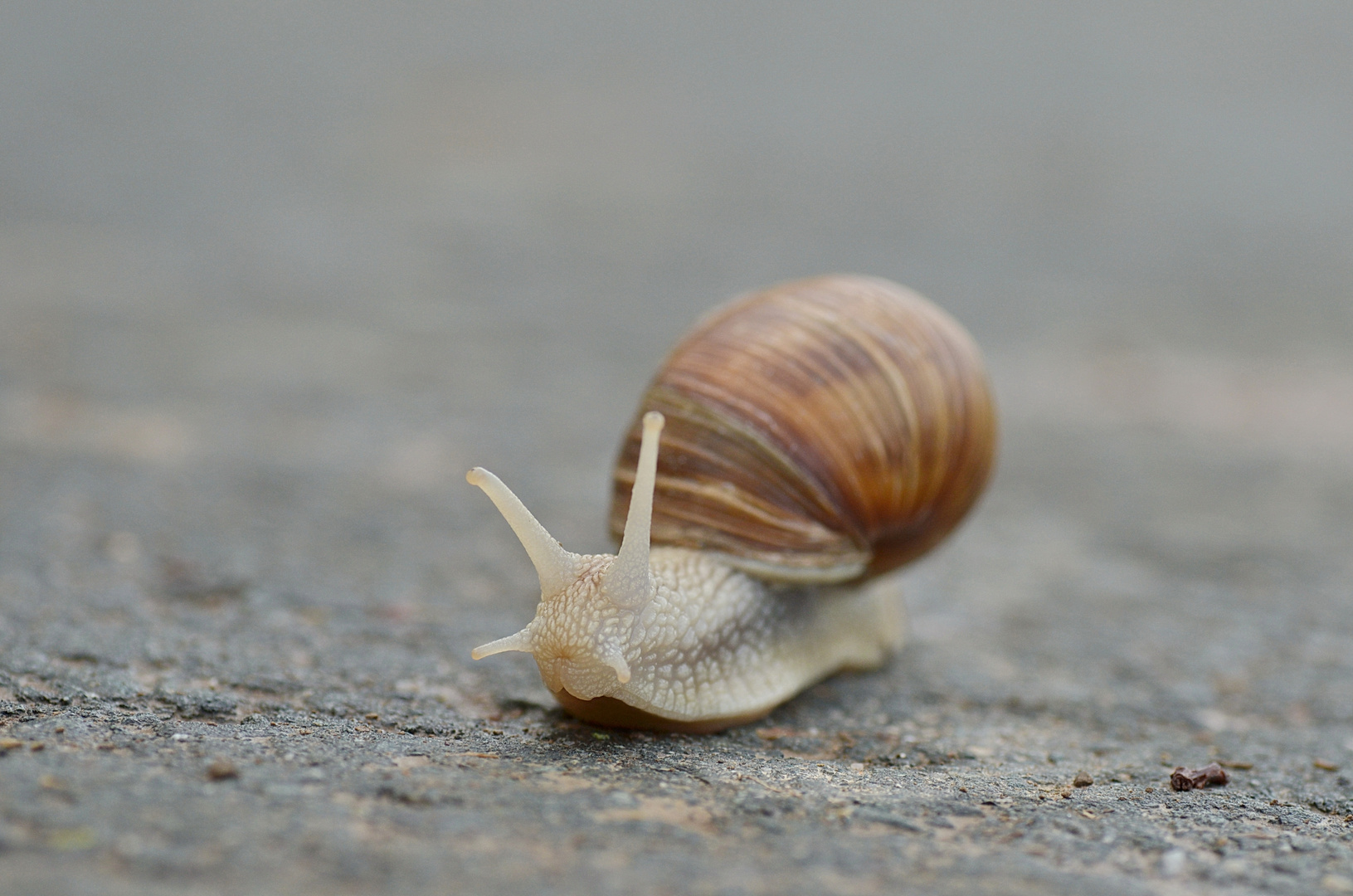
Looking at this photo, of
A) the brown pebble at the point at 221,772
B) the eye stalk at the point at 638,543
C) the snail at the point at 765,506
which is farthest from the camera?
the snail at the point at 765,506

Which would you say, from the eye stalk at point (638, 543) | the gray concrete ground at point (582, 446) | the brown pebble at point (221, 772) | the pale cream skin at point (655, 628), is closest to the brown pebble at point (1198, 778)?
the gray concrete ground at point (582, 446)

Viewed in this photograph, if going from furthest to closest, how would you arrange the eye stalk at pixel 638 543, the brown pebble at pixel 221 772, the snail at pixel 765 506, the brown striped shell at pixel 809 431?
the brown striped shell at pixel 809 431, the snail at pixel 765 506, the eye stalk at pixel 638 543, the brown pebble at pixel 221 772

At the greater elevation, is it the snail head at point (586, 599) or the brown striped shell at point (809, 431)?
the brown striped shell at point (809, 431)

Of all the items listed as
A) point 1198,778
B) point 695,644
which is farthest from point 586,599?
point 1198,778

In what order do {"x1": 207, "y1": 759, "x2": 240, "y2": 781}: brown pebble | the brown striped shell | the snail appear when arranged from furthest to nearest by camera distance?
the brown striped shell, the snail, {"x1": 207, "y1": 759, "x2": 240, "y2": 781}: brown pebble

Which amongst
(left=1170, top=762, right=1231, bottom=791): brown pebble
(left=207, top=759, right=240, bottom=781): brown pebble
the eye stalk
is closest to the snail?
the eye stalk

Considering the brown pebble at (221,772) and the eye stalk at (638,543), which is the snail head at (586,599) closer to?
the eye stalk at (638,543)

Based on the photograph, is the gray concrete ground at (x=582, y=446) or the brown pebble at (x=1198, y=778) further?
the brown pebble at (x=1198, y=778)

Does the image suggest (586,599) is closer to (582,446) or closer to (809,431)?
(809,431)

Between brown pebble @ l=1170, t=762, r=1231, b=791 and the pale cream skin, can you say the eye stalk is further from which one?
brown pebble @ l=1170, t=762, r=1231, b=791
